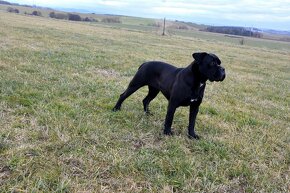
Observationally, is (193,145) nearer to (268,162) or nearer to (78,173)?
(268,162)

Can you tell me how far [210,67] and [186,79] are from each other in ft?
1.40

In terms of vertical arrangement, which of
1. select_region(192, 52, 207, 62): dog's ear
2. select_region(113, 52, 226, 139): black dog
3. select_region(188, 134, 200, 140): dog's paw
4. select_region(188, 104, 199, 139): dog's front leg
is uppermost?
select_region(192, 52, 207, 62): dog's ear

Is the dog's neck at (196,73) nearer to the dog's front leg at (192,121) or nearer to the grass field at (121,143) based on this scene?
the dog's front leg at (192,121)

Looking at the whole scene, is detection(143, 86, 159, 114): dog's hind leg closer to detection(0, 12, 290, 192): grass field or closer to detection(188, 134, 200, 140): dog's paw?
detection(0, 12, 290, 192): grass field

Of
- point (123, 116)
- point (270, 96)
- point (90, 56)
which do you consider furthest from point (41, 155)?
point (90, 56)

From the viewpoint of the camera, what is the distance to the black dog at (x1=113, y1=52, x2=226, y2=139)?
5078 mm

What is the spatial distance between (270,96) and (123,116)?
6.16 m

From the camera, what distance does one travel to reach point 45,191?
3541 millimetres

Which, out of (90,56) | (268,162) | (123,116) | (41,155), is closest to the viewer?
(41,155)

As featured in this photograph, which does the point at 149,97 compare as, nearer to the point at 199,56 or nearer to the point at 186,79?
the point at 186,79

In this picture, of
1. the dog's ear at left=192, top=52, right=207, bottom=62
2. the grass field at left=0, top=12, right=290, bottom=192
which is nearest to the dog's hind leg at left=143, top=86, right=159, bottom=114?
the grass field at left=0, top=12, right=290, bottom=192

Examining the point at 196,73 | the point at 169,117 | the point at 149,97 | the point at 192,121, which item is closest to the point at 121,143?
the point at 169,117

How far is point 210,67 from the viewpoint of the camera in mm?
5070

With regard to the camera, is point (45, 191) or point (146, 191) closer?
point (45, 191)
